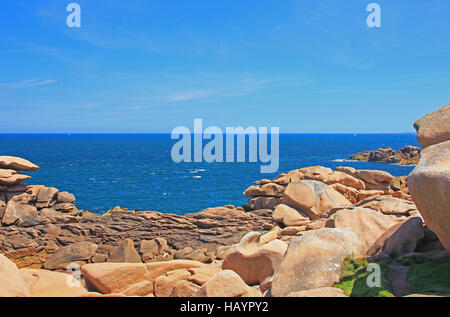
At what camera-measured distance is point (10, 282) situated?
887 centimetres

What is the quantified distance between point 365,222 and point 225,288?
22.1 feet

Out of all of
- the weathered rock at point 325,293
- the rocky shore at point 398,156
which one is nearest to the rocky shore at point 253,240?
the weathered rock at point 325,293

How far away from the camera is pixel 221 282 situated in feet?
31.4

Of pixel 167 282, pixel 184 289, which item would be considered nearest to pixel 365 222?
pixel 184 289

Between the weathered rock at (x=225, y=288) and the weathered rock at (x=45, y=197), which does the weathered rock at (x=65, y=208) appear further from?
the weathered rock at (x=225, y=288)

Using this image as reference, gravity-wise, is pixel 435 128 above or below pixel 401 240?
above

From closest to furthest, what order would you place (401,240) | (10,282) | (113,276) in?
1. (10,282)
2. (401,240)
3. (113,276)

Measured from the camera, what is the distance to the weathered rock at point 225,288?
9422 millimetres

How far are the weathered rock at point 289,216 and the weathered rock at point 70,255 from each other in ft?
35.4

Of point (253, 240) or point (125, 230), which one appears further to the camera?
point (125, 230)

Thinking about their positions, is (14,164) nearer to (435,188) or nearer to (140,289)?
(140,289)

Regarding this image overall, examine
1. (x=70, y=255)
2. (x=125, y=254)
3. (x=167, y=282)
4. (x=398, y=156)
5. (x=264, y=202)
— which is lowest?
(x=70, y=255)
